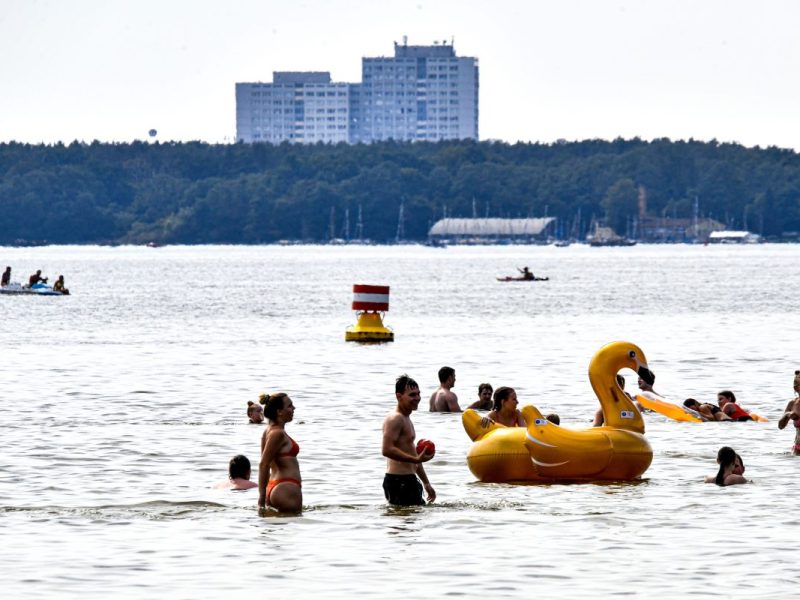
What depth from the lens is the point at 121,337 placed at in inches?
2596

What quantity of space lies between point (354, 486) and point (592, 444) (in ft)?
10.9

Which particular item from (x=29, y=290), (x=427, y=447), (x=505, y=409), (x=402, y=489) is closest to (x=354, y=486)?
(x=505, y=409)

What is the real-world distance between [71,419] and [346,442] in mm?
6791

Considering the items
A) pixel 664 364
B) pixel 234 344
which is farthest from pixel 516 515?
pixel 234 344

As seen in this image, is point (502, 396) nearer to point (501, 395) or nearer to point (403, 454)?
point (501, 395)

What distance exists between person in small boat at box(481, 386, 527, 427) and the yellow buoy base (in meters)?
33.3

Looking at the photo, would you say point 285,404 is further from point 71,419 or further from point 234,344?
point 234,344

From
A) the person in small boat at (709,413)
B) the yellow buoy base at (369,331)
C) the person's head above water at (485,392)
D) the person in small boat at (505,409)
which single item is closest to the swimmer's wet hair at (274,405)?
the person in small boat at (505,409)

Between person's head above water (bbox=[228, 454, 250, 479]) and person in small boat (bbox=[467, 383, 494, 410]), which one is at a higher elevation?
person in small boat (bbox=[467, 383, 494, 410])

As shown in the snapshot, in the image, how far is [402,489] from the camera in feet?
70.9

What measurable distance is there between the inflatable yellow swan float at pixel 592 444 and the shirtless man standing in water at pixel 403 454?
2148mm

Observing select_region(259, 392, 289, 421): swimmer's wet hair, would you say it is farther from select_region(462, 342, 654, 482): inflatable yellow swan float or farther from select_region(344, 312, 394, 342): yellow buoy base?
select_region(344, 312, 394, 342): yellow buoy base

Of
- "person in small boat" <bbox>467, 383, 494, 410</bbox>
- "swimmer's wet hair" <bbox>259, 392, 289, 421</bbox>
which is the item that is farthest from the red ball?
"person in small boat" <bbox>467, 383, 494, 410</bbox>

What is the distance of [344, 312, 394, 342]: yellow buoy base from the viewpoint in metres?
58.5
